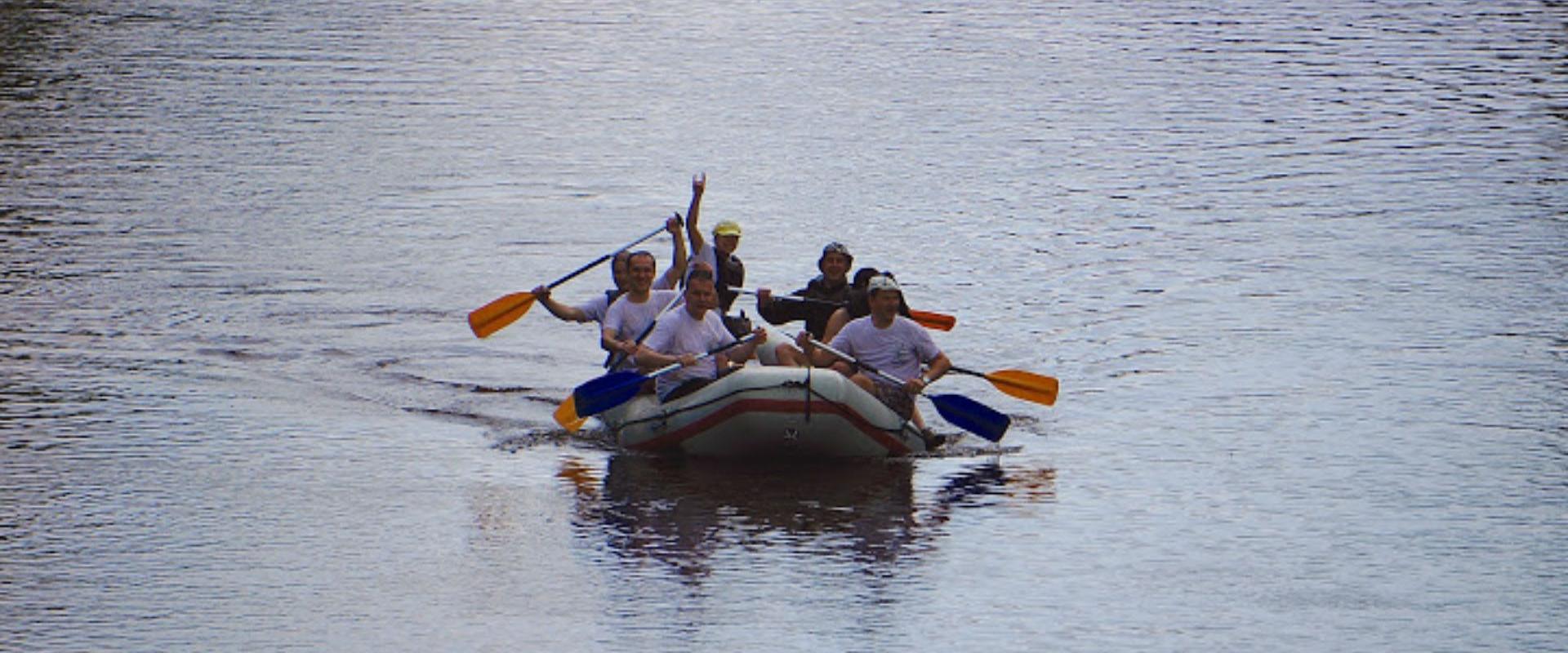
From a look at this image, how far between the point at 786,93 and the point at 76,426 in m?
28.2

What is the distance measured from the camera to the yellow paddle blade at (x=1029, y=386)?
74.2ft

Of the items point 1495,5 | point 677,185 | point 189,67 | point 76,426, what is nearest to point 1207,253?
point 677,185

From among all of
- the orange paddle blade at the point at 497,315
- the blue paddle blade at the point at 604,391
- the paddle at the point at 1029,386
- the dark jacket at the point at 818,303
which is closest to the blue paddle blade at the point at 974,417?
the paddle at the point at 1029,386

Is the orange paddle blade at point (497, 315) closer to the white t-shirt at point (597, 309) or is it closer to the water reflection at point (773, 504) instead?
the white t-shirt at point (597, 309)

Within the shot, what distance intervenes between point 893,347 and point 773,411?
1418 millimetres

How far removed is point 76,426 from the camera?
22781 millimetres

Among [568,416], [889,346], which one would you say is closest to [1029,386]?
[889,346]

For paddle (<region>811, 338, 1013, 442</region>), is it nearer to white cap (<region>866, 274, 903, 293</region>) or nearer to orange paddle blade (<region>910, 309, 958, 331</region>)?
white cap (<region>866, 274, 903, 293</region>)

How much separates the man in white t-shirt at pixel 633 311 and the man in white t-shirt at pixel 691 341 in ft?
1.63

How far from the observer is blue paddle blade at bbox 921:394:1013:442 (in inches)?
858

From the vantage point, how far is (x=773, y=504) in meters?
19.9

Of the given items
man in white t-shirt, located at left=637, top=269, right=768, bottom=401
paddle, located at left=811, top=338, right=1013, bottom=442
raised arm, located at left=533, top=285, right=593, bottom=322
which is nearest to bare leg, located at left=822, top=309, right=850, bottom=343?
paddle, located at left=811, top=338, right=1013, bottom=442

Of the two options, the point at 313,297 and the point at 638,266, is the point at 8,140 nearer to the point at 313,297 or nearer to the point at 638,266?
the point at 313,297

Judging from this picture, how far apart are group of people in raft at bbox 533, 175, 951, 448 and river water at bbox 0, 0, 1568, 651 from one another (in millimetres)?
774
